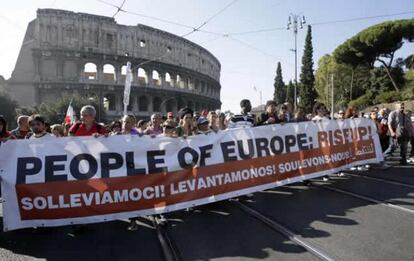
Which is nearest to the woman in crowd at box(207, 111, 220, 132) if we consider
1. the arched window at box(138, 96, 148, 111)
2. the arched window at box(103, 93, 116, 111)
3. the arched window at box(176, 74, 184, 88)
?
the arched window at box(103, 93, 116, 111)

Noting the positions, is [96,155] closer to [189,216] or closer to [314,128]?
[189,216]

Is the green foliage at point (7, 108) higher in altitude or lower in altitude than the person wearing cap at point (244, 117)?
higher

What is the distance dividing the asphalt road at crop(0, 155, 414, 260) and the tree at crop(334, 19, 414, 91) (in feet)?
152

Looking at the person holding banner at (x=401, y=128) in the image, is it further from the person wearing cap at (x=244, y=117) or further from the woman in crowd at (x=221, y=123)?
the woman in crowd at (x=221, y=123)

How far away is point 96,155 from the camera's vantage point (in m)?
5.79

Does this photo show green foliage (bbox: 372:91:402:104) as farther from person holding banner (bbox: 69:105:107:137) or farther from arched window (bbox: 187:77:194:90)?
arched window (bbox: 187:77:194:90)

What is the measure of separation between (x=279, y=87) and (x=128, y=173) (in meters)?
92.9

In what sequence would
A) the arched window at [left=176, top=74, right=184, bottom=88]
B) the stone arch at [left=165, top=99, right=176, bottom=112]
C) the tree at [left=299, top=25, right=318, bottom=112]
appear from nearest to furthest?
the tree at [left=299, top=25, right=318, bottom=112], the stone arch at [left=165, top=99, right=176, bottom=112], the arched window at [left=176, top=74, right=184, bottom=88]

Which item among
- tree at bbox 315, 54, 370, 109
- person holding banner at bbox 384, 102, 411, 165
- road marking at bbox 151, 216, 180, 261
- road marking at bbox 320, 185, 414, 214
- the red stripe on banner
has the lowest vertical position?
road marking at bbox 151, 216, 180, 261

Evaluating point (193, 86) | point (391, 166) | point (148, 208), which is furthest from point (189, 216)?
point (193, 86)

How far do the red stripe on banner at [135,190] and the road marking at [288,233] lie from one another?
17.9 inches

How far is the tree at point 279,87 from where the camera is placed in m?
95.6

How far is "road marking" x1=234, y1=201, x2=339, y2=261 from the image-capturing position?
14.5ft

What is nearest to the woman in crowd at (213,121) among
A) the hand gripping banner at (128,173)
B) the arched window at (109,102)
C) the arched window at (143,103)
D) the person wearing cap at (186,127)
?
the person wearing cap at (186,127)
